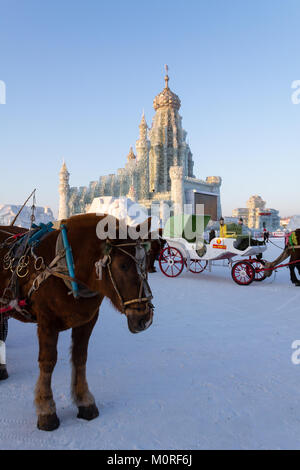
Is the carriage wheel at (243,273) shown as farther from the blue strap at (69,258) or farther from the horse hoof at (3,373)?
the blue strap at (69,258)

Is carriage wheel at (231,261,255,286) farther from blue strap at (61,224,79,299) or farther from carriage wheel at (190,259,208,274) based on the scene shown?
blue strap at (61,224,79,299)

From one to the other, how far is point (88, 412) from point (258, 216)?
66.0 metres

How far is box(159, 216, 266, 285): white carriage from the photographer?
8.84m

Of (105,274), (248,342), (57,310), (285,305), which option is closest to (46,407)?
(57,310)

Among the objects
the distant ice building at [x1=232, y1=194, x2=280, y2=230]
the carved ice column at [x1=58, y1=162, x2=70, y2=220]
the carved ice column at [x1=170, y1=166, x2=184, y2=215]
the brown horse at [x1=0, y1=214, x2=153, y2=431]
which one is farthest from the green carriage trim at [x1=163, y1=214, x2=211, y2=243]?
→ the distant ice building at [x1=232, y1=194, x2=280, y2=230]

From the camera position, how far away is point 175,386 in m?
3.10

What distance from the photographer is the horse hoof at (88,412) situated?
254cm

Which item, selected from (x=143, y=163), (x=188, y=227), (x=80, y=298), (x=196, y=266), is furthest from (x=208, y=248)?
(x=143, y=163)

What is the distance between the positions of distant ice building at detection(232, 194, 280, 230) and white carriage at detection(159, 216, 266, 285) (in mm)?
51823

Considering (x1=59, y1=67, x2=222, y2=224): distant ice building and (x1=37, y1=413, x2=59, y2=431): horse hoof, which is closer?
(x1=37, y1=413, x2=59, y2=431): horse hoof

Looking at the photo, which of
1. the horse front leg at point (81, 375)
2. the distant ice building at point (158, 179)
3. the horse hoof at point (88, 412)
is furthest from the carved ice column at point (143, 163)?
the horse hoof at point (88, 412)

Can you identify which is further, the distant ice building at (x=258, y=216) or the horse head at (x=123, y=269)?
the distant ice building at (x=258, y=216)

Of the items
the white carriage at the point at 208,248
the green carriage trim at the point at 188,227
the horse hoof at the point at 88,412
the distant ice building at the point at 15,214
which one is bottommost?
the horse hoof at the point at 88,412

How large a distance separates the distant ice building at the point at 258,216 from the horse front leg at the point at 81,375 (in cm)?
5987
